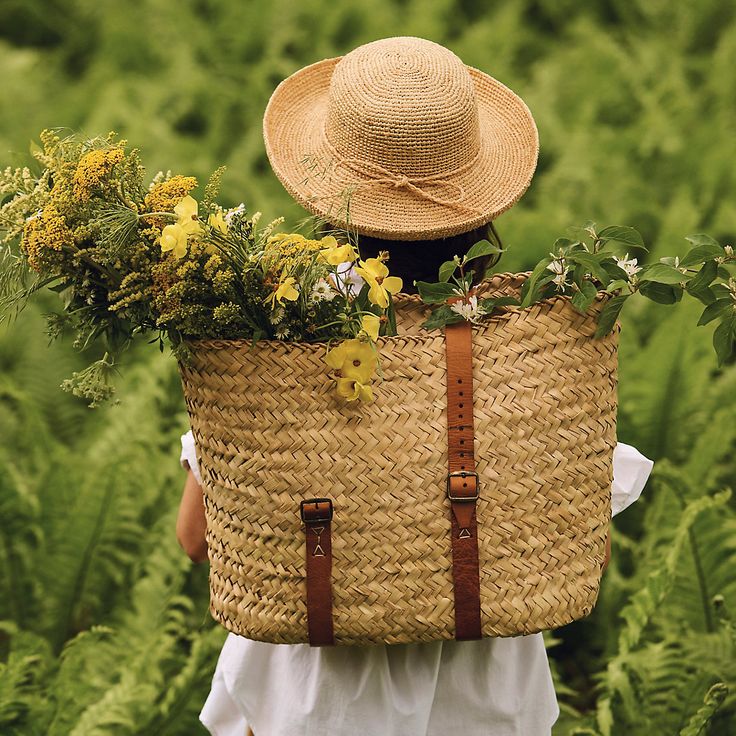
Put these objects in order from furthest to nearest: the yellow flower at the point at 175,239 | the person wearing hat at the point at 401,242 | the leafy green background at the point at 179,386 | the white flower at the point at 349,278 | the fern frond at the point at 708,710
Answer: the leafy green background at the point at 179,386 < the fern frond at the point at 708,710 < the person wearing hat at the point at 401,242 < the white flower at the point at 349,278 < the yellow flower at the point at 175,239

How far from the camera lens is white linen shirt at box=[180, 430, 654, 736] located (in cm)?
175

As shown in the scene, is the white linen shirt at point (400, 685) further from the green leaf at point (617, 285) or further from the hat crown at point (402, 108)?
the hat crown at point (402, 108)

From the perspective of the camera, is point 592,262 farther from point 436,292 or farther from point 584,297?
point 436,292

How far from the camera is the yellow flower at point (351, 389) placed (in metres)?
1.49

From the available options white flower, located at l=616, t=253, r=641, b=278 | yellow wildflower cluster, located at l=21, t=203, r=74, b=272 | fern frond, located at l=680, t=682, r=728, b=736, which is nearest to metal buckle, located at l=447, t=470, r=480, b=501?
white flower, located at l=616, t=253, r=641, b=278

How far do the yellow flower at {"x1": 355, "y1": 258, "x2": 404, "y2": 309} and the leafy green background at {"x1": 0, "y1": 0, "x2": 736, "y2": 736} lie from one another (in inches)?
24.1

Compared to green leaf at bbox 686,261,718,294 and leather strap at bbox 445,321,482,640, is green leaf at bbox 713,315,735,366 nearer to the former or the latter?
green leaf at bbox 686,261,718,294

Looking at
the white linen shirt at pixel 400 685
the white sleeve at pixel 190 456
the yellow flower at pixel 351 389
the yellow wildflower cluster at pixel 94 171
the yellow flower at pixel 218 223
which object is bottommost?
the white linen shirt at pixel 400 685

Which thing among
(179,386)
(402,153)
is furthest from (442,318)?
(179,386)

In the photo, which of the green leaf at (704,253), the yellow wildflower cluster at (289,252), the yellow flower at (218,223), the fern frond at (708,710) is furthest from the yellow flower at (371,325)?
the fern frond at (708,710)

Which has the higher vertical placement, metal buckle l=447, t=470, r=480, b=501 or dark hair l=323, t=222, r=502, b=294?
dark hair l=323, t=222, r=502, b=294

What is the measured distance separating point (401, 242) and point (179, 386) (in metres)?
2.34

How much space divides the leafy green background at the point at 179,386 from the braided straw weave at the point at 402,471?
593 millimetres

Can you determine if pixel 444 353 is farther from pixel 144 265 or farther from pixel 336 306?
pixel 144 265
